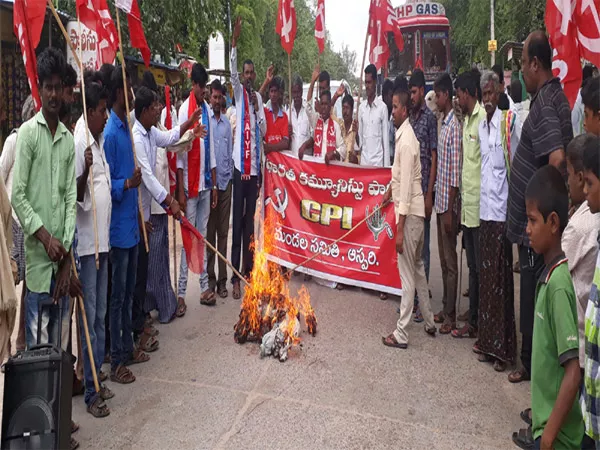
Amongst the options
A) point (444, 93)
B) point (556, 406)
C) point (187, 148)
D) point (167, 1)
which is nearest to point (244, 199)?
point (187, 148)

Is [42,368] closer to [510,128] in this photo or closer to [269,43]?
[510,128]

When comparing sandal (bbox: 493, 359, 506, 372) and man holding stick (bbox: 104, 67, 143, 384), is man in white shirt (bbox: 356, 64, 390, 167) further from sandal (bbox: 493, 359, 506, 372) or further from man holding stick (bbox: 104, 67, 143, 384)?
man holding stick (bbox: 104, 67, 143, 384)

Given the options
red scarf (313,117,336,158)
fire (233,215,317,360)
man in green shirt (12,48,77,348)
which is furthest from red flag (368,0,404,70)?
man in green shirt (12,48,77,348)

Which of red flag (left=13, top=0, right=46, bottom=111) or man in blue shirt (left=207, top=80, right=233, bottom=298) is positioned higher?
red flag (left=13, top=0, right=46, bottom=111)

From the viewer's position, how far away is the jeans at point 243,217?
659 cm

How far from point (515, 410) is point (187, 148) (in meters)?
3.89

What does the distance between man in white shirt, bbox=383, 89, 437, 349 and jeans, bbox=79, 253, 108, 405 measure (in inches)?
97.9

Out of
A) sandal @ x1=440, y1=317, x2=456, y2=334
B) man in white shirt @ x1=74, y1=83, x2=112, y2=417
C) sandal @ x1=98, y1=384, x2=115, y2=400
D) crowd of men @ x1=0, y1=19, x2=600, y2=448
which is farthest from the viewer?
sandal @ x1=440, y1=317, x2=456, y2=334

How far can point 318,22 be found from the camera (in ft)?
26.4

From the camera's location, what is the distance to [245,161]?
6.54 metres

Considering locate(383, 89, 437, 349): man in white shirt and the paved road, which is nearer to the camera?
the paved road

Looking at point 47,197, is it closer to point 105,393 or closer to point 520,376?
point 105,393

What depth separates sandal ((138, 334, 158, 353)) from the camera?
→ 4.95m

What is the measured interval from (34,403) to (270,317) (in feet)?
8.15
